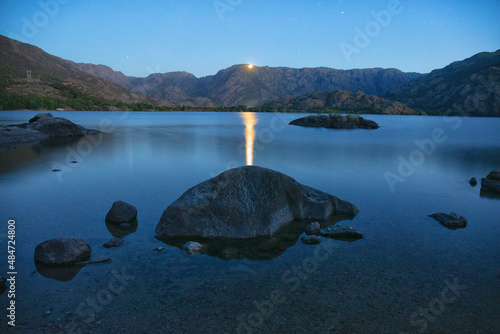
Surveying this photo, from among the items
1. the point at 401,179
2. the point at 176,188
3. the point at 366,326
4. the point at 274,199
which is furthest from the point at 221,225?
the point at 401,179

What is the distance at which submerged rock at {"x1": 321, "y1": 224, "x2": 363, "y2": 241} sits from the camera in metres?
11.0

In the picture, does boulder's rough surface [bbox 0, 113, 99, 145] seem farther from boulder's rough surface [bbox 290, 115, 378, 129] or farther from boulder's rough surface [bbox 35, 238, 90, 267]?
boulder's rough surface [bbox 290, 115, 378, 129]

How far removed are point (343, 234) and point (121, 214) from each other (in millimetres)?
8777

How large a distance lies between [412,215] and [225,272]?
9.67 metres

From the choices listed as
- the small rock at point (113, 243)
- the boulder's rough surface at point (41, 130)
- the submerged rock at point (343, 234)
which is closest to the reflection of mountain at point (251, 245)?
the submerged rock at point (343, 234)

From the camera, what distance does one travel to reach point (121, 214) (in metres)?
12.2

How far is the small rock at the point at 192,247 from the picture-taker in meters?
9.69

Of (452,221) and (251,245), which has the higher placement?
(452,221)

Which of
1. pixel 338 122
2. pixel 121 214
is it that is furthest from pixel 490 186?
pixel 338 122

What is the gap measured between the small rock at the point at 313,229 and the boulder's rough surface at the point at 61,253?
7527 mm

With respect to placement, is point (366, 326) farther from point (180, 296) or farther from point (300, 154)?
point (300, 154)

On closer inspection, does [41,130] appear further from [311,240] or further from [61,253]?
[311,240]

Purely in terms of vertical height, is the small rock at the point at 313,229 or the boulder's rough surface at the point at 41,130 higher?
the boulder's rough surface at the point at 41,130

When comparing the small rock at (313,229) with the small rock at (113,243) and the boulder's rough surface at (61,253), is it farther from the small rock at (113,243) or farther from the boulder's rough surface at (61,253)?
the boulder's rough surface at (61,253)
